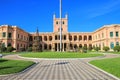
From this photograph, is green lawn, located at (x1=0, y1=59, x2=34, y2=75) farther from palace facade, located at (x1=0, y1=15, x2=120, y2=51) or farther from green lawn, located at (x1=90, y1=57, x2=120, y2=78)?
palace facade, located at (x1=0, y1=15, x2=120, y2=51)

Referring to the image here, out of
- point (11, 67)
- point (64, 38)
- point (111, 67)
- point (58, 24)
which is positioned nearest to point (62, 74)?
point (111, 67)

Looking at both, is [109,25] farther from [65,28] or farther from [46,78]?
[46,78]

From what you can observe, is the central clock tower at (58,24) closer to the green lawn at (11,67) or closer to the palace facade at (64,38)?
the palace facade at (64,38)

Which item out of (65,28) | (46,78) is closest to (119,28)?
(65,28)

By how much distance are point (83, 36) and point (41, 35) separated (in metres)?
20.9

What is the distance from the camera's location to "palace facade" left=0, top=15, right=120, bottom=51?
198 feet

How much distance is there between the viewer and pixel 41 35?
3329 inches

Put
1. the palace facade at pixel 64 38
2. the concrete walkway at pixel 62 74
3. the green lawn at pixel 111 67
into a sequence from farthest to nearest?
the palace facade at pixel 64 38 < the green lawn at pixel 111 67 < the concrete walkway at pixel 62 74

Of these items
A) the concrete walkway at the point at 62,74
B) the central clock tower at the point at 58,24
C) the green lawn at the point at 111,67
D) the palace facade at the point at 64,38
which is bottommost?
the concrete walkway at the point at 62,74

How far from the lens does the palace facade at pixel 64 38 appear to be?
6031cm

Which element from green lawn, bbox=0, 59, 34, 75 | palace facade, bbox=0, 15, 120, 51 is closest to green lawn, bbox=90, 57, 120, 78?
green lawn, bbox=0, 59, 34, 75

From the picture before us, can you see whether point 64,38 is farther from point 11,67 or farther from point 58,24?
point 11,67

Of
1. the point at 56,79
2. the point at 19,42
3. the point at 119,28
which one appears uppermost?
the point at 119,28

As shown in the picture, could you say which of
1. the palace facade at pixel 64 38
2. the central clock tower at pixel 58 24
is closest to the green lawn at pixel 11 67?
the palace facade at pixel 64 38
